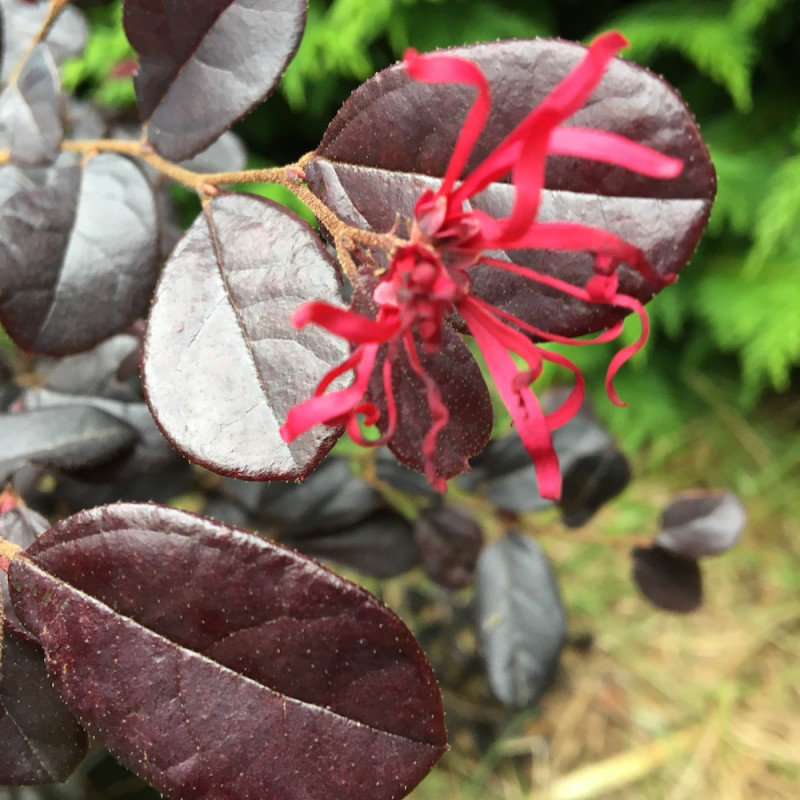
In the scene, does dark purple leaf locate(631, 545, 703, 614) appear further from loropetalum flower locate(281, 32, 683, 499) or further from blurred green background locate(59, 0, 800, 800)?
loropetalum flower locate(281, 32, 683, 499)

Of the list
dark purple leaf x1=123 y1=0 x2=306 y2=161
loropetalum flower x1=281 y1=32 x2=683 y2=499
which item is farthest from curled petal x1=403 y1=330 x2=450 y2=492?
dark purple leaf x1=123 y1=0 x2=306 y2=161

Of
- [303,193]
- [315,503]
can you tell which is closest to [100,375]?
[315,503]

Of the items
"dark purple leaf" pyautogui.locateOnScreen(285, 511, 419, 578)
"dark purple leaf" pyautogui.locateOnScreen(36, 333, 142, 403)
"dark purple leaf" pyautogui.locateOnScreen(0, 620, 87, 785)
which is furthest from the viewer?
"dark purple leaf" pyautogui.locateOnScreen(285, 511, 419, 578)

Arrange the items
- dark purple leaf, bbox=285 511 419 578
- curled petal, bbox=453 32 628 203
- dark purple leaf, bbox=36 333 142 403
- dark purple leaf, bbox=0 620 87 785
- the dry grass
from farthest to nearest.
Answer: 1. the dry grass
2. dark purple leaf, bbox=285 511 419 578
3. dark purple leaf, bbox=36 333 142 403
4. dark purple leaf, bbox=0 620 87 785
5. curled petal, bbox=453 32 628 203

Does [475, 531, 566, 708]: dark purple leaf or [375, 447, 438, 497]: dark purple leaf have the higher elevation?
[375, 447, 438, 497]: dark purple leaf

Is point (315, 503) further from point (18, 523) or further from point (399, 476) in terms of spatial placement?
point (18, 523)

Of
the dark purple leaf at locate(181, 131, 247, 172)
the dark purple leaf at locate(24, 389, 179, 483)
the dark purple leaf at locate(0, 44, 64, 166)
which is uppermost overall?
the dark purple leaf at locate(0, 44, 64, 166)

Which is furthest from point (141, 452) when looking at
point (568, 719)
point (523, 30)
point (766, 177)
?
point (766, 177)
